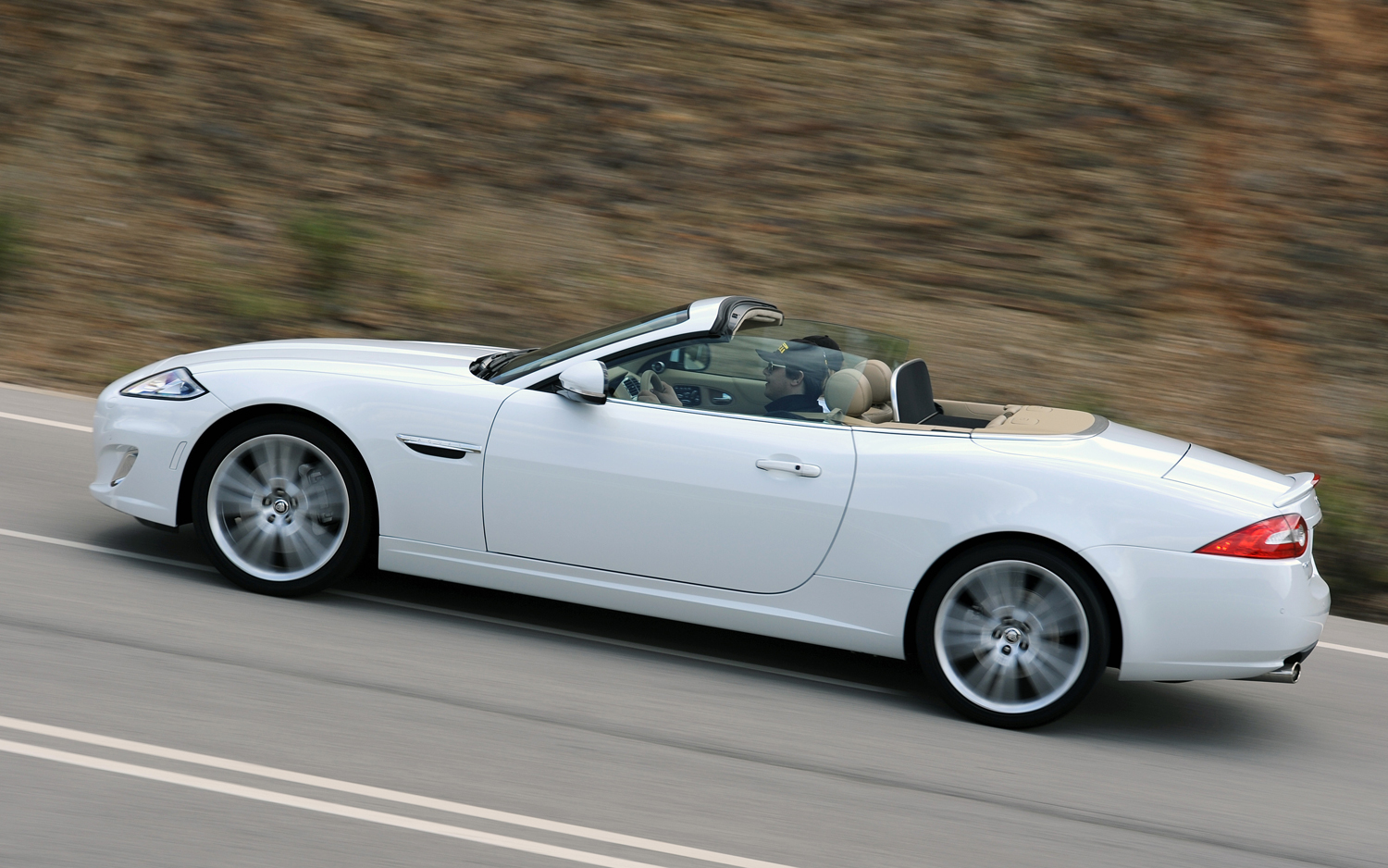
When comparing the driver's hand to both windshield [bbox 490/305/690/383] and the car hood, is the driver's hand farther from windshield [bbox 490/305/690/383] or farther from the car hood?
the car hood

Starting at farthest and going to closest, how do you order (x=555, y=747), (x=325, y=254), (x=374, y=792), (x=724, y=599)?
(x=325, y=254) → (x=724, y=599) → (x=555, y=747) → (x=374, y=792)

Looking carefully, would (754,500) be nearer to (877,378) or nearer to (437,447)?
(877,378)

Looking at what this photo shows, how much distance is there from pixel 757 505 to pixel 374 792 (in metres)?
1.76

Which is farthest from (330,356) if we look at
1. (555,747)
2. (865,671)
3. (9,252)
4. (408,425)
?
(9,252)

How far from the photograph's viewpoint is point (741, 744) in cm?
446

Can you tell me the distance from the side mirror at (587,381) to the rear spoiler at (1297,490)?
2.55 metres

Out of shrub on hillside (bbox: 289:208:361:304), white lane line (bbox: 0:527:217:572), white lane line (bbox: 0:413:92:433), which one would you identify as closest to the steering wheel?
white lane line (bbox: 0:527:217:572)

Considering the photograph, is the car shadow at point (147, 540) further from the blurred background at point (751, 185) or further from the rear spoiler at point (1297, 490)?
the rear spoiler at point (1297, 490)

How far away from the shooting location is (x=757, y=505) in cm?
486

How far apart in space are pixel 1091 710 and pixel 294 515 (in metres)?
3.33

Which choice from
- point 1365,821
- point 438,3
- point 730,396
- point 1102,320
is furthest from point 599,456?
point 438,3

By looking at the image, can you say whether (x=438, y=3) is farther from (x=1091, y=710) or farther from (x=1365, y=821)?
(x=1365, y=821)

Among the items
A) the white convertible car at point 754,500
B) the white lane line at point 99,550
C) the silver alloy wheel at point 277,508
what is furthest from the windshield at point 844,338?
the white lane line at point 99,550

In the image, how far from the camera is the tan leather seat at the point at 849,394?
5.09 m
